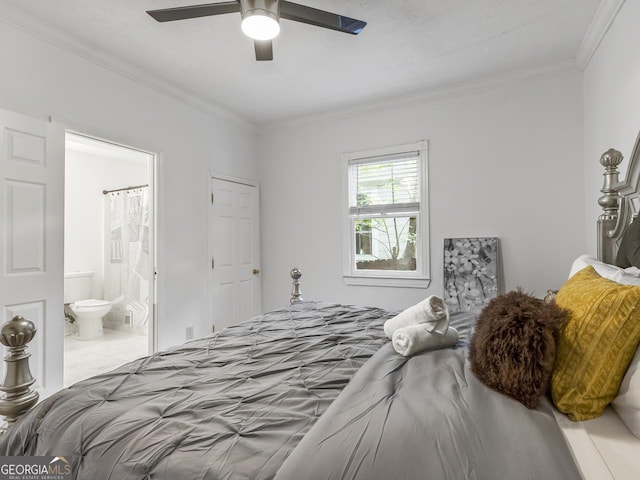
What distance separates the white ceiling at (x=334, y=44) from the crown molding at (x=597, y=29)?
0.04m

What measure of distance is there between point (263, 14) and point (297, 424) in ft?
6.20

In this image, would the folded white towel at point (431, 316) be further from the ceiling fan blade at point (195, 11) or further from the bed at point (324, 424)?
the ceiling fan blade at point (195, 11)

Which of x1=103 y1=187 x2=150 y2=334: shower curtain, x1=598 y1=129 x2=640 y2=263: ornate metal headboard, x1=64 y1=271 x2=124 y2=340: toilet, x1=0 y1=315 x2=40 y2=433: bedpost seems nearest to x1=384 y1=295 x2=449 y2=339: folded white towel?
x1=598 y1=129 x2=640 y2=263: ornate metal headboard

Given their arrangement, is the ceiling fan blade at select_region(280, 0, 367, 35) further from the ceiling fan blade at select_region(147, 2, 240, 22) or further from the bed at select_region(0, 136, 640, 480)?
the bed at select_region(0, 136, 640, 480)

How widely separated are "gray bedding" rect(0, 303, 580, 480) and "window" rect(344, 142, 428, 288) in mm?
2324

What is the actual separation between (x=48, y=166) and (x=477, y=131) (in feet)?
11.6

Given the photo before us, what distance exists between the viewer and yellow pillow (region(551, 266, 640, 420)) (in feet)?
2.95

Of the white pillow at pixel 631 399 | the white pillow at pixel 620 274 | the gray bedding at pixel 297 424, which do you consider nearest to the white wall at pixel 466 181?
the white pillow at pixel 620 274

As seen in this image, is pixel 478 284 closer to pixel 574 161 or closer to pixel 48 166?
pixel 574 161

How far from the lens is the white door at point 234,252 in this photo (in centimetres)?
390

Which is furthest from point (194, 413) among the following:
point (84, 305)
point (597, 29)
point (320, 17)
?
point (84, 305)

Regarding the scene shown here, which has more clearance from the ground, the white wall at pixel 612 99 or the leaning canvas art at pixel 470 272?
the white wall at pixel 612 99


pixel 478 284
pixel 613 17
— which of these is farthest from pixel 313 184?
pixel 613 17

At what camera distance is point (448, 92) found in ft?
11.4
